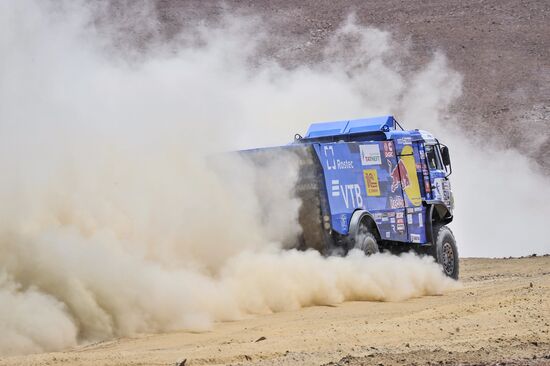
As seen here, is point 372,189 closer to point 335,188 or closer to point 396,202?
point 396,202

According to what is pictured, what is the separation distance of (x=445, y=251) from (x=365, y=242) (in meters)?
4.17

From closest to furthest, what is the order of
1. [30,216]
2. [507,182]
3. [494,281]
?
[30,216] → [494,281] → [507,182]

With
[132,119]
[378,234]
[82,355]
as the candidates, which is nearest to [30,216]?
[82,355]

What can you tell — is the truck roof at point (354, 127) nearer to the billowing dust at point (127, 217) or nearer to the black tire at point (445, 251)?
the billowing dust at point (127, 217)

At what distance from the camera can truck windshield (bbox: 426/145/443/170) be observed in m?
23.5

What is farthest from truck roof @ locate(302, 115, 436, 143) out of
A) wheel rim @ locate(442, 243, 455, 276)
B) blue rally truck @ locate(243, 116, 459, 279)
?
wheel rim @ locate(442, 243, 455, 276)

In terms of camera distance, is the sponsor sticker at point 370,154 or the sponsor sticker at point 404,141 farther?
the sponsor sticker at point 404,141

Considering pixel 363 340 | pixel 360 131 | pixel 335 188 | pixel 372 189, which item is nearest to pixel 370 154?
pixel 372 189

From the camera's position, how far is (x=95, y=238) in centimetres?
1486

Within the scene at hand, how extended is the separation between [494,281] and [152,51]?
1512 inches

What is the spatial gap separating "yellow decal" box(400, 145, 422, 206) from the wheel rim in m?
1.33

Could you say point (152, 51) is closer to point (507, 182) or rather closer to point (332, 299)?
point (507, 182)

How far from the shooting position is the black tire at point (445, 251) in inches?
896

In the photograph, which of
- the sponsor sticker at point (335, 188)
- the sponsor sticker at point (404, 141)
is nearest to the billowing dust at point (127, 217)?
the sponsor sticker at point (335, 188)
